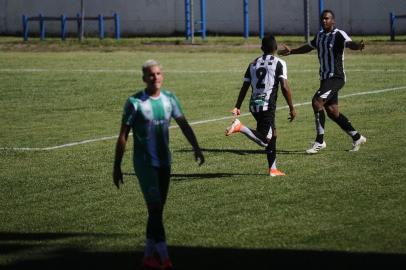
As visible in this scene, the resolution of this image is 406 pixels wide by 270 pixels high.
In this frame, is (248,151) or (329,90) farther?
(329,90)

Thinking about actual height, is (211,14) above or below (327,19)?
above

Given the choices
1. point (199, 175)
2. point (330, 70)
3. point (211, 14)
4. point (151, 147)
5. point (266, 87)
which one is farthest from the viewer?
point (211, 14)

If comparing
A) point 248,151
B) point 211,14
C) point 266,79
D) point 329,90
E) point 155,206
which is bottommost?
point 248,151

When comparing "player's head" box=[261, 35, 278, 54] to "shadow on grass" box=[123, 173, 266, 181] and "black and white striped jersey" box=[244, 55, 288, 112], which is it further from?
"shadow on grass" box=[123, 173, 266, 181]

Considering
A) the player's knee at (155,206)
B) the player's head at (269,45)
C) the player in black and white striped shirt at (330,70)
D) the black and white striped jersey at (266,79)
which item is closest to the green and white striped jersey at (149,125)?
A: the player's knee at (155,206)

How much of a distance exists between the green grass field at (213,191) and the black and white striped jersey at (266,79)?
3.10 feet

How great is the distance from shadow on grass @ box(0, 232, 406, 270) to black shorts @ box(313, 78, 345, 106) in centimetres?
744

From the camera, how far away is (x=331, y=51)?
17.2 m

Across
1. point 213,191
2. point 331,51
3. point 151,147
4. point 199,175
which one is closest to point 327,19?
point 331,51

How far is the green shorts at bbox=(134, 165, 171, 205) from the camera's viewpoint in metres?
9.23

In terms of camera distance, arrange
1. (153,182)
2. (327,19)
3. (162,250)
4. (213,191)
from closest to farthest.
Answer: (162,250) → (153,182) → (213,191) → (327,19)

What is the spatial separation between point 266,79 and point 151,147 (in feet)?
19.4

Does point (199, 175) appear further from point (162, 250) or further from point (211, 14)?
point (211, 14)

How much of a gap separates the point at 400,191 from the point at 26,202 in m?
4.65
